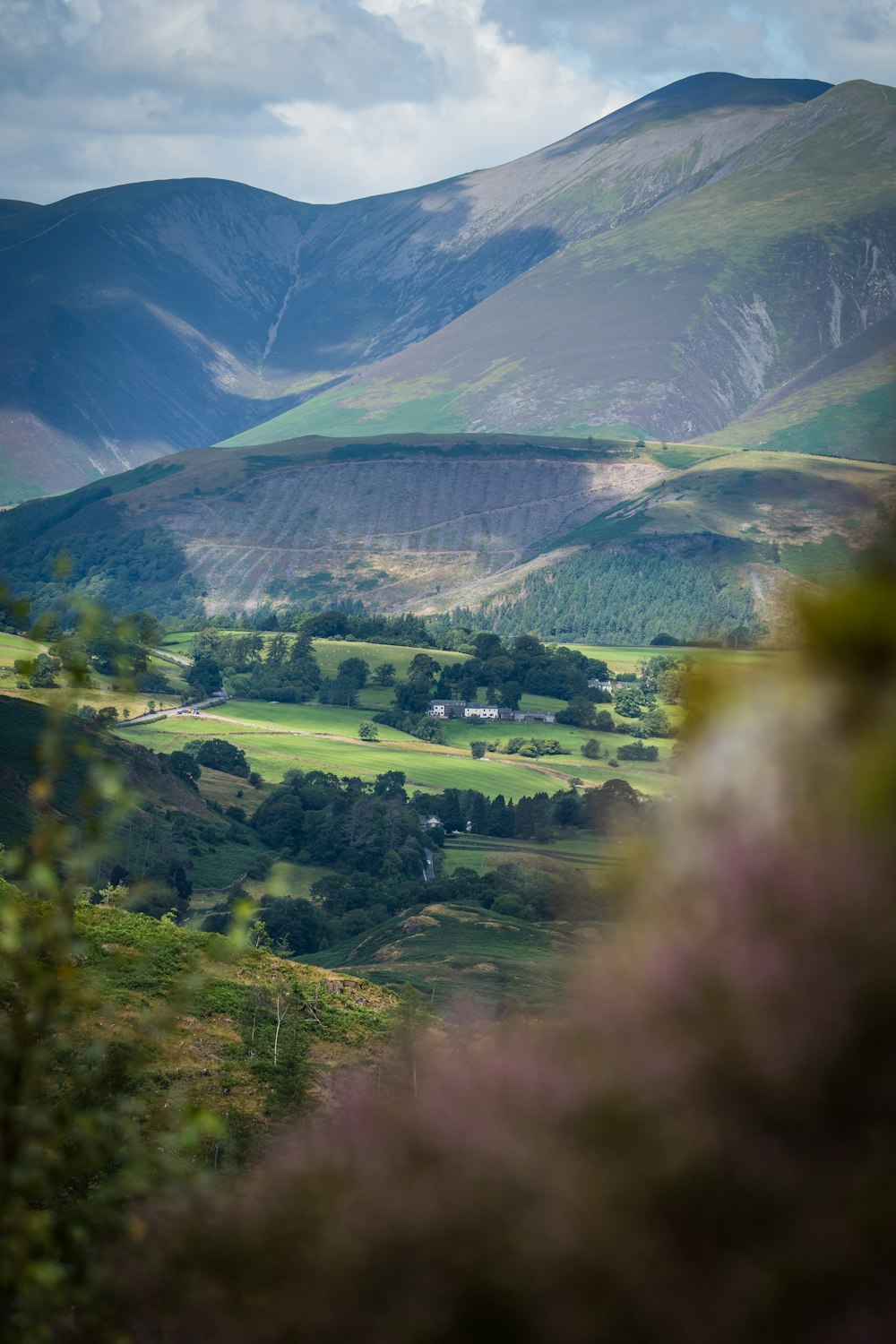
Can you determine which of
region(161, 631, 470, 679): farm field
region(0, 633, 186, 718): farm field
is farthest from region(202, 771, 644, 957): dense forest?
region(161, 631, 470, 679): farm field

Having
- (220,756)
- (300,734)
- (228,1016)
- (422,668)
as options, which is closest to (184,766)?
(220,756)

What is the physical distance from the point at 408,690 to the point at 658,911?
6655 inches

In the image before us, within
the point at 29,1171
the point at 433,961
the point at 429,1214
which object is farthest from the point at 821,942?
the point at 433,961

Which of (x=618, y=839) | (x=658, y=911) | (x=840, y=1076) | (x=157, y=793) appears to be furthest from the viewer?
(x=157, y=793)

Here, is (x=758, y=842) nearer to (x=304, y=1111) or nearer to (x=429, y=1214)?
(x=429, y=1214)

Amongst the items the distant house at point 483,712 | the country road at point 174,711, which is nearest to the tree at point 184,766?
the country road at point 174,711

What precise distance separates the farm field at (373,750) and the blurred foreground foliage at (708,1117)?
383 ft

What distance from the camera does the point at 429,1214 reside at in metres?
5.38

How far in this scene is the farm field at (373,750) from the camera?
135500 millimetres

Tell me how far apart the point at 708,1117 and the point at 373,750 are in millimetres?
143460

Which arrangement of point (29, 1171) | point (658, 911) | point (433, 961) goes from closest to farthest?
point (658, 911) < point (29, 1171) < point (433, 961)

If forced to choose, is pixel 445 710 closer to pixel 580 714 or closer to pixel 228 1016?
pixel 580 714

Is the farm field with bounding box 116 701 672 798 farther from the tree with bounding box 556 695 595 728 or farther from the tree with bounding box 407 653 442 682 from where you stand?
the tree with bounding box 407 653 442 682

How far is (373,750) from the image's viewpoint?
148 m
